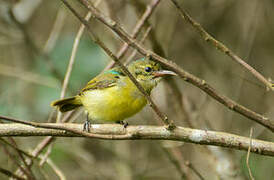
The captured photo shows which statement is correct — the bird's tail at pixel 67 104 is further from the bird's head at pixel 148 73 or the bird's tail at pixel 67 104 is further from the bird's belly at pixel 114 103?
the bird's head at pixel 148 73

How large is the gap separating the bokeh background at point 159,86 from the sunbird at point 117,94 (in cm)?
117

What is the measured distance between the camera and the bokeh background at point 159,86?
18.0 ft

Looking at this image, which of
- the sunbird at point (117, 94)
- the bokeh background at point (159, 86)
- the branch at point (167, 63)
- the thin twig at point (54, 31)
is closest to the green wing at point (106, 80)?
the sunbird at point (117, 94)

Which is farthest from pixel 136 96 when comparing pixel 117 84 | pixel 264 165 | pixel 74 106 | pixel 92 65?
pixel 264 165

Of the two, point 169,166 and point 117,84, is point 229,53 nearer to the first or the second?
point 117,84

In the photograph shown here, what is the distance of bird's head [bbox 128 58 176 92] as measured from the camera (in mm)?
3756

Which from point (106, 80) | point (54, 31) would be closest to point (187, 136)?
point (106, 80)

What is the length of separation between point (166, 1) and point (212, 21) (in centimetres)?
84

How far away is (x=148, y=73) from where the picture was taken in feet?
12.5

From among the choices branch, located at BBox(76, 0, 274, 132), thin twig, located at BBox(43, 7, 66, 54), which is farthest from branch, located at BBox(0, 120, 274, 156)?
thin twig, located at BBox(43, 7, 66, 54)

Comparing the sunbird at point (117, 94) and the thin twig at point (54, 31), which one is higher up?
the thin twig at point (54, 31)

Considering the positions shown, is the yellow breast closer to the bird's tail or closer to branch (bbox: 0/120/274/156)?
the bird's tail

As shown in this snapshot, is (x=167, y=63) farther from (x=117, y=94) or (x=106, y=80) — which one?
(x=106, y=80)

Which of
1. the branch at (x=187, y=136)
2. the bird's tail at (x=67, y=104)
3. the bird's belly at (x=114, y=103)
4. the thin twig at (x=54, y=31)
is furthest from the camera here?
the thin twig at (x=54, y=31)
